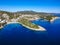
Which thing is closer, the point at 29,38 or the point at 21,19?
the point at 29,38

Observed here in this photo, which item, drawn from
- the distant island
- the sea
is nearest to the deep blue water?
the sea

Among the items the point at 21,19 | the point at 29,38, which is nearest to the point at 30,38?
the point at 29,38

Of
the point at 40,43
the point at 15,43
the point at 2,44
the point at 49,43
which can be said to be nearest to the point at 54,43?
the point at 49,43

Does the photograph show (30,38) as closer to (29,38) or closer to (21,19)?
(29,38)

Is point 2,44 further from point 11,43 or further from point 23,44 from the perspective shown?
point 23,44

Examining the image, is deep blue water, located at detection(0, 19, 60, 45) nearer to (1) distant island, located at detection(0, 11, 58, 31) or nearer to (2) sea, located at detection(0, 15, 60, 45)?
(2) sea, located at detection(0, 15, 60, 45)

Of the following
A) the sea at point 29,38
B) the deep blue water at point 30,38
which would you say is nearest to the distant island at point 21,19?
the sea at point 29,38

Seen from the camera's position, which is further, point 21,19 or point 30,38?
point 21,19

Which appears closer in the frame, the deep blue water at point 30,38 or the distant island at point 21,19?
the deep blue water at point 30,38

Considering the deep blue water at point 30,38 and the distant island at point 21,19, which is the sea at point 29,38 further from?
the distant island at point 21,19

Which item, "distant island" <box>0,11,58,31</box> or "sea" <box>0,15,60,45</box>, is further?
"distant island" <box>0,11,58,31</box>

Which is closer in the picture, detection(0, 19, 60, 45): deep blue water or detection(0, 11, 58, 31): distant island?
detection(0, 19, 60, 45): deep blue water
